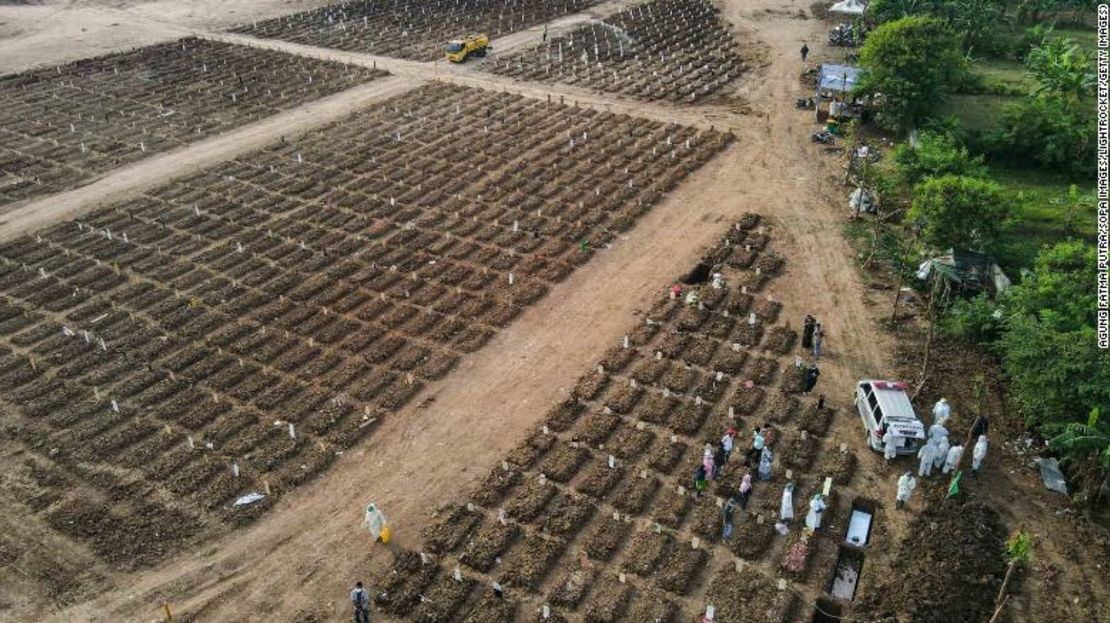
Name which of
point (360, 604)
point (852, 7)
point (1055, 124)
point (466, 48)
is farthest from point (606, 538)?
point (852, 7)

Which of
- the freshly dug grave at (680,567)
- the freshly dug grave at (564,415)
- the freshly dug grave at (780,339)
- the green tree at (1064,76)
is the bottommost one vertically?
the freshly dug grave at (680,567)

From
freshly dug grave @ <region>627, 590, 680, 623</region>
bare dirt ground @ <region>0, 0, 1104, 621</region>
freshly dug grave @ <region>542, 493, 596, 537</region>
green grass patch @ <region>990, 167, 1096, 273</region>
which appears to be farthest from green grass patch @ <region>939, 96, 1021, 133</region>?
freshly dug grave @ <region>627, 590, 680, 623</region>

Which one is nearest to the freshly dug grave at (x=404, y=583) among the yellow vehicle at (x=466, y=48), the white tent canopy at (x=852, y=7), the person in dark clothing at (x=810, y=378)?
the person in dark clothing at (x=810, y=378)

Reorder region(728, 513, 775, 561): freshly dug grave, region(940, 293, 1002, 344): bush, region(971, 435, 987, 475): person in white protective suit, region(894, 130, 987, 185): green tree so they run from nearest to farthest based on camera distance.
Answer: region(728, 513, 775, 561): freshly dug grave < region(971, 435, 987, 475): person in white protective suit < region(940, 293, 1002, 344): bush < region(894, 130, 987, 185): green tree

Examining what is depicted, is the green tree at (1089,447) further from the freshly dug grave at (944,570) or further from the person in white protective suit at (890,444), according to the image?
the person in white protective suit at (890,444)

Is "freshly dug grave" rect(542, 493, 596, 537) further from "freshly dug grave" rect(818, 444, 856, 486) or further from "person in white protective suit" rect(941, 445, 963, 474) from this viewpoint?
"person in white protective suit" rect(941, 445, 963, 474)

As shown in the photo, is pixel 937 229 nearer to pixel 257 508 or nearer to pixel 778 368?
pixel 778 368

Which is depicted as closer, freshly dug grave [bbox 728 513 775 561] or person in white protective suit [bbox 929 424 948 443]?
freshly dug grave [bbox 728 513 775 561]

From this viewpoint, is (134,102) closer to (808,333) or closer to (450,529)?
(450,529)
